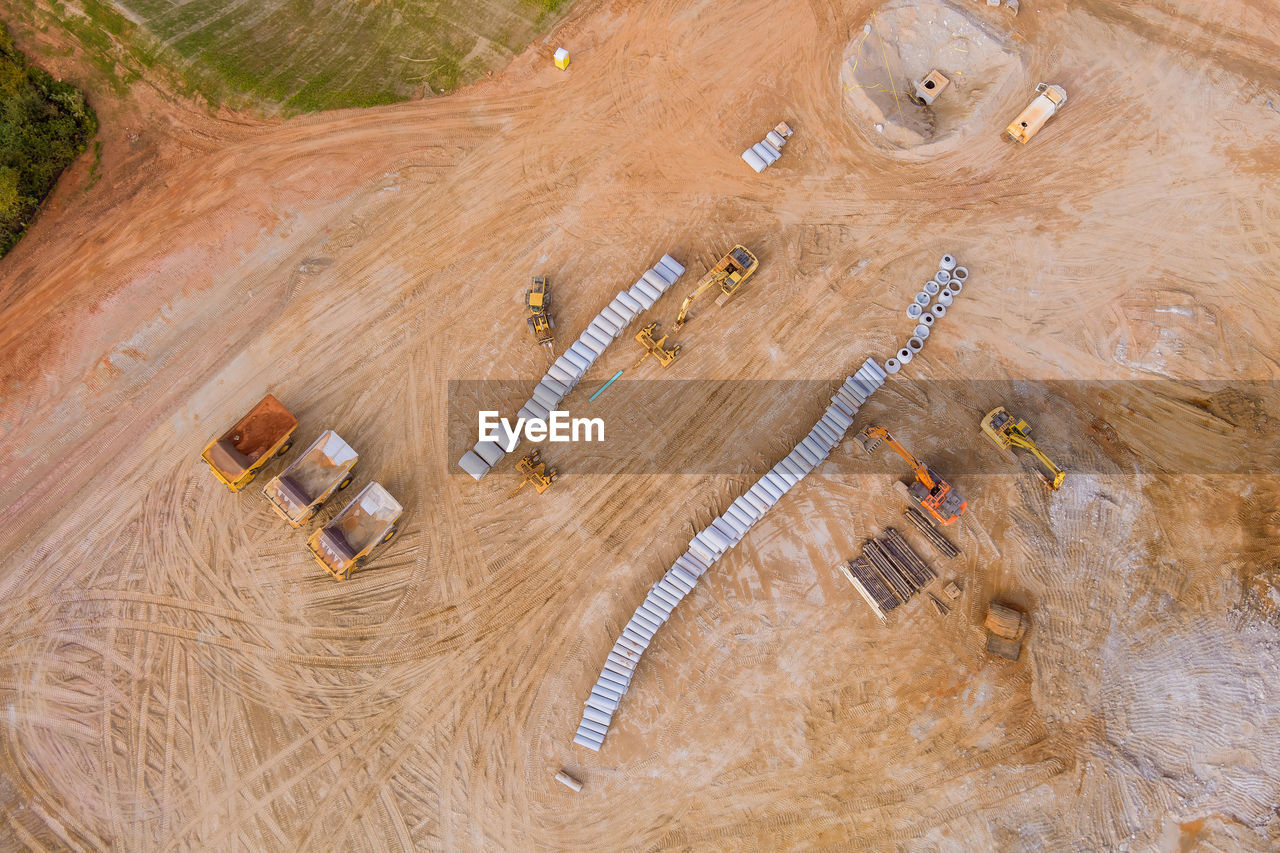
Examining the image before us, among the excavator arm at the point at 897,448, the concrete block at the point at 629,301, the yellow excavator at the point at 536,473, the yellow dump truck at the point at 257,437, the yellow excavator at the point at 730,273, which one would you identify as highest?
the yellow excavator at the point at 730,273

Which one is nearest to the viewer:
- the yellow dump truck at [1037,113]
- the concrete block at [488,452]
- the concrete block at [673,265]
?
the concrete block at [488,452]

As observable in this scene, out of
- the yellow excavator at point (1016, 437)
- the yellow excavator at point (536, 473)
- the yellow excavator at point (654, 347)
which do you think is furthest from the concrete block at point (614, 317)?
the yellow excavator at point (1016, 437)

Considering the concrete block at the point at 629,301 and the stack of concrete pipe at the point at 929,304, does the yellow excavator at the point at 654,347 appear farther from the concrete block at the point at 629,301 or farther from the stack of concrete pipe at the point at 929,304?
the stack of concrete pipe at the point at 929,304

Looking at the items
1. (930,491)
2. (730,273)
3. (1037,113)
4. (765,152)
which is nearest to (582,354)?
(730,273)

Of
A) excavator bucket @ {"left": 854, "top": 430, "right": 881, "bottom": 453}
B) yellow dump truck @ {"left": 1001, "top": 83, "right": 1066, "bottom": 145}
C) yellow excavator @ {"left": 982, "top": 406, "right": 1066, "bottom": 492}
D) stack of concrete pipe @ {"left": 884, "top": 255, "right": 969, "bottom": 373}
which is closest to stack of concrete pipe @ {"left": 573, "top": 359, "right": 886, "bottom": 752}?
excavator bucket @ {"left": 854, "top": 430, "right": 881, "bottom": 453}

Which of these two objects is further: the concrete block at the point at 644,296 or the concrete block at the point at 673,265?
the concrete block at the point at 673,265

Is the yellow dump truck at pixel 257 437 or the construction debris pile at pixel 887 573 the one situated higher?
the construction debris pile at pixel 887 573
